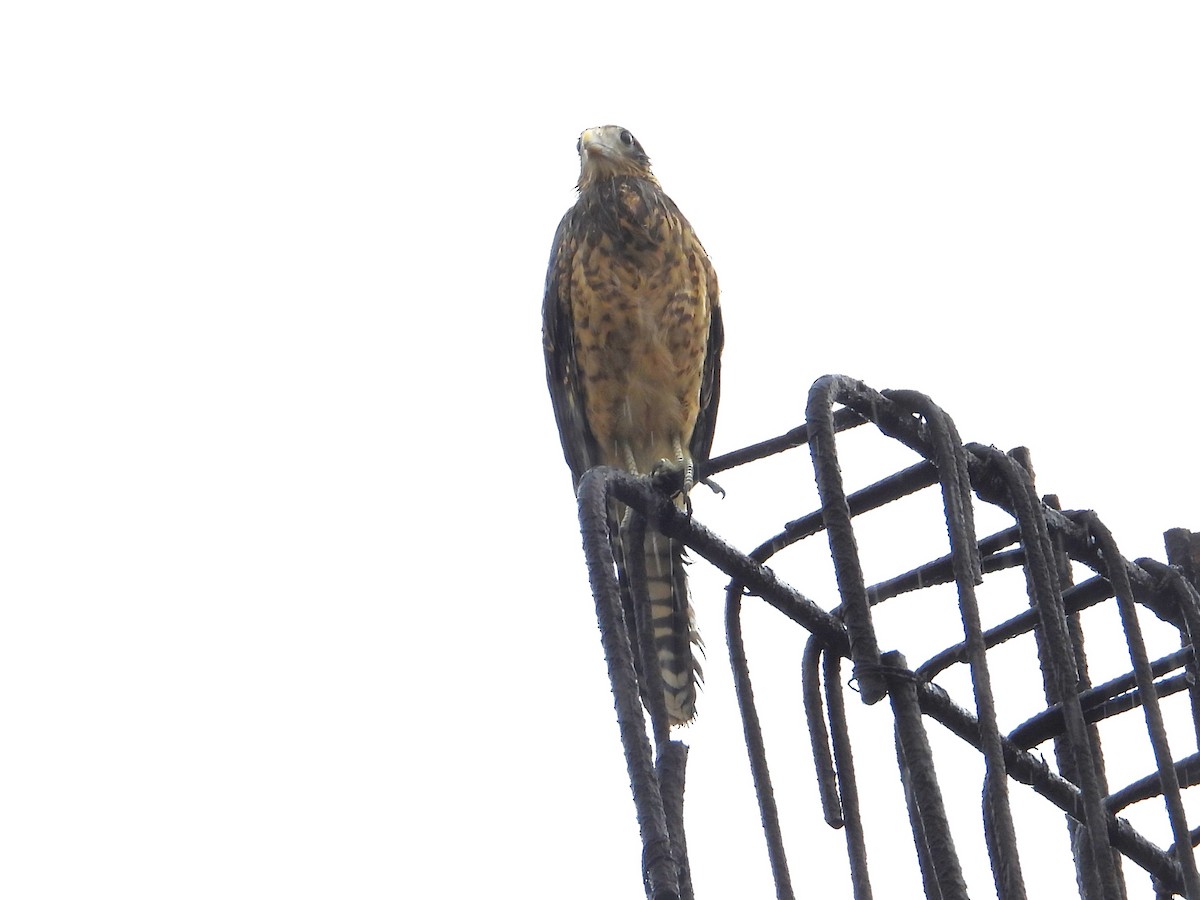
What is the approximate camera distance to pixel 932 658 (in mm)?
2906

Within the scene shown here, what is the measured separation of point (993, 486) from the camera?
9.59 ft

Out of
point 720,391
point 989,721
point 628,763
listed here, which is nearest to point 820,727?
point 989,721

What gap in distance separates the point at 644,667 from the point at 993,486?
2.61 ft

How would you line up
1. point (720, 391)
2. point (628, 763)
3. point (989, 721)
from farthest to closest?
point (720, 391) < point (989, 721) < point (628, 763)

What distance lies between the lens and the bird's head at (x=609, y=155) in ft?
23.3

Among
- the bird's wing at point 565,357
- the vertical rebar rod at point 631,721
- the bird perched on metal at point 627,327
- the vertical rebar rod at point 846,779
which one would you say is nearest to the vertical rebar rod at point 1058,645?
the vertical rebar rod at point 846,779

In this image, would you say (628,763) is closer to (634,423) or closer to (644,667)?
(644,667)

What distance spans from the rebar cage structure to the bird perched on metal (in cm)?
322

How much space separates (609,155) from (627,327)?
101 cm

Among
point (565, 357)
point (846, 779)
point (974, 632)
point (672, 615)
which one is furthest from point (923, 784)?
point (565, 357)

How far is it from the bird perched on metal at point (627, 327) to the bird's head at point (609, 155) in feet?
0.12

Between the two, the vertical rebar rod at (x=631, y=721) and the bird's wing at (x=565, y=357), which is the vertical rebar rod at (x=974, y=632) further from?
the bird's wing at (x=565, y=357)

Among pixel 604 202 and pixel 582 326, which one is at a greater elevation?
pixel 604 202

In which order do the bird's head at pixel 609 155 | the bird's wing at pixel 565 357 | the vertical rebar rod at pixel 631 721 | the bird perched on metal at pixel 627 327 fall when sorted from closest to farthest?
the vertical rebar rod at pixel 631 721
the bird perched on metal at pixel 627 327
the bird's wing at pixel 565 357
the bird's head at pixel 609 155
